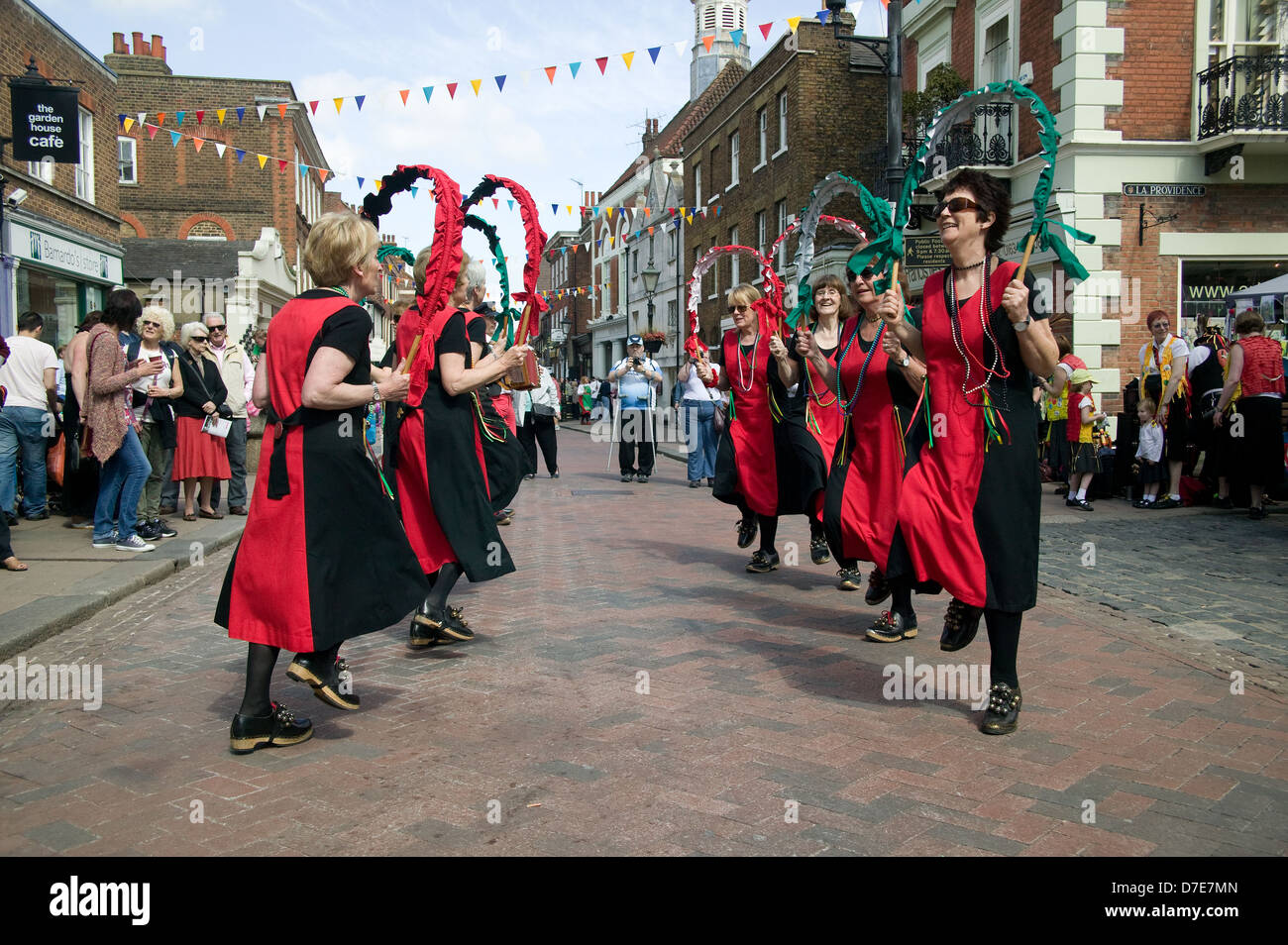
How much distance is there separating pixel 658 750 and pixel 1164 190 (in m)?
15.6

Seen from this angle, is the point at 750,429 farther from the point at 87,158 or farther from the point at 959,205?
the point at 87,158

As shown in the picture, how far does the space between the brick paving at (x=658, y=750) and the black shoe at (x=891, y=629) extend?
7 cm

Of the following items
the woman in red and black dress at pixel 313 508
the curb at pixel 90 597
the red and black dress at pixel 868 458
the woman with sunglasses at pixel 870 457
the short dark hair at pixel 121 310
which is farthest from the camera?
the short dark hair at pixel 121 310

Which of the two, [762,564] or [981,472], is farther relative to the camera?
[762,564]

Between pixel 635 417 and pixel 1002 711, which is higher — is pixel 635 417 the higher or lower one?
the higher one

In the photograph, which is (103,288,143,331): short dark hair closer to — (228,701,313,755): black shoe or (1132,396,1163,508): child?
(228,701,313,755): black shoe

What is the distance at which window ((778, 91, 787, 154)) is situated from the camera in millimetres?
28147

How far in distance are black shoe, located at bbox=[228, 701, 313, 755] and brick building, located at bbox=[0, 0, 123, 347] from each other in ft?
42.0

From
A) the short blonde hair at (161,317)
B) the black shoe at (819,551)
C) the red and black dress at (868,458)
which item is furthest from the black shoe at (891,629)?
the short blonde hair at (161,317)

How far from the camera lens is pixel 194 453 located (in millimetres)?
9844

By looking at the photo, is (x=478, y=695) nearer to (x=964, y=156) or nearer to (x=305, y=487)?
(x=305, y=487)

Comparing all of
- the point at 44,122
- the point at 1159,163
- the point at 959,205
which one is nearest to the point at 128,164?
the point at 44,122

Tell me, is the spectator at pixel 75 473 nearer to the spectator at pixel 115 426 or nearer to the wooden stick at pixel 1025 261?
the spectator at pixel 115 426

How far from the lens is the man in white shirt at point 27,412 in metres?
8.75
